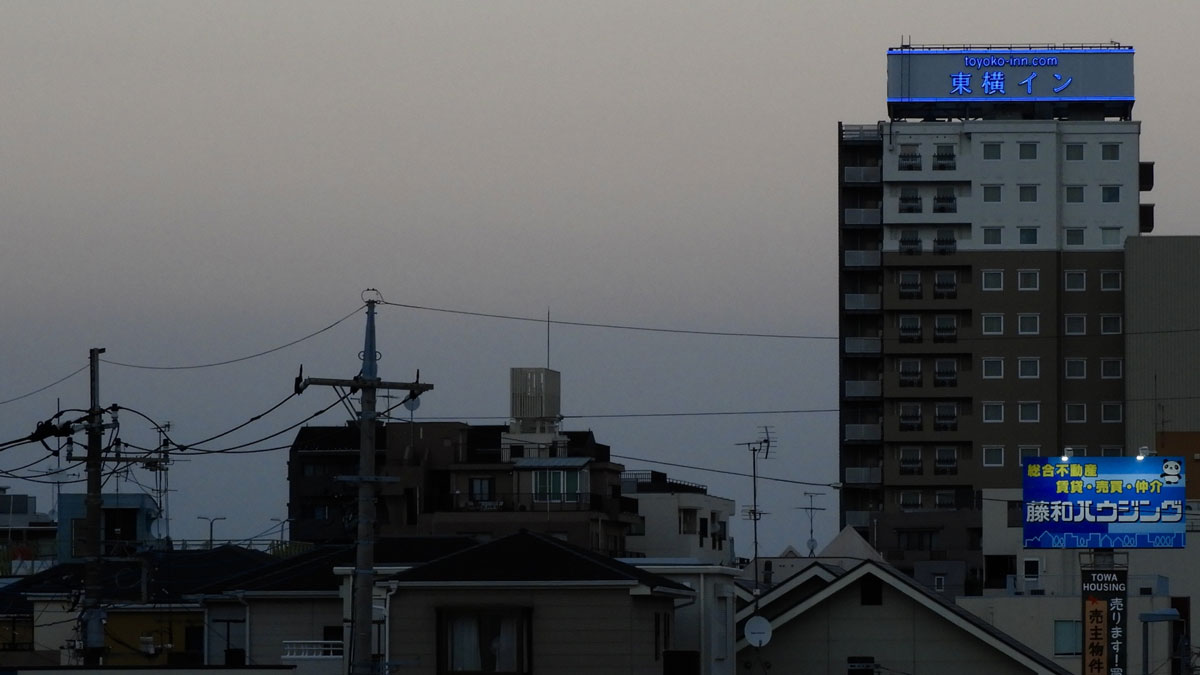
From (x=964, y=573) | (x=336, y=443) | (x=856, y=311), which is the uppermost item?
(x=856, y=311)

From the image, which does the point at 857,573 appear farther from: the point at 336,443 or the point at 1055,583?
the point at 336,443

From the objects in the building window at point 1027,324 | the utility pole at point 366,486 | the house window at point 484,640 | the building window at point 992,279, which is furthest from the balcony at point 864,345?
the utility pole at point 366,486

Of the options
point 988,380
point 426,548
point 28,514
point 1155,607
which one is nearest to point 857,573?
point 426,548

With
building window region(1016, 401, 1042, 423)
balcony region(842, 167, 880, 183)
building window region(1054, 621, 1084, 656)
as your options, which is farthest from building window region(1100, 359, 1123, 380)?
building window region(1054, 621, 1084, 656)

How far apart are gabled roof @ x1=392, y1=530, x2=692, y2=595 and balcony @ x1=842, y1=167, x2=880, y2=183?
286ft

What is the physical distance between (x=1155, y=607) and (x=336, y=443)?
6264cm

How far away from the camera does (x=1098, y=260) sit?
125 m

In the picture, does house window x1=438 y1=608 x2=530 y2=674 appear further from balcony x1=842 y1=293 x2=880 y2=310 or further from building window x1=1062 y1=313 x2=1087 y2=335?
building window x1=1062 y1=313 x2=1087 y2=335

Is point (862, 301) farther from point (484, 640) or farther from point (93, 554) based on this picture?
point (93, 554)

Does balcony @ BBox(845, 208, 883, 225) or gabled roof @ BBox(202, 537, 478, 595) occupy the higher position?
balcony @ BBox(845, 208, 883, 225)

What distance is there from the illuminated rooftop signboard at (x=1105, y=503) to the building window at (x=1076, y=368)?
54073mm

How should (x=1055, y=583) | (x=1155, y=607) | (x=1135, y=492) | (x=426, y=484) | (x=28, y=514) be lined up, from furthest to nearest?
(x=28, y=514) → (x=426, y=484) → (x=1055, y=583) → (x=1155, y=607) → (x=1135, y=492)

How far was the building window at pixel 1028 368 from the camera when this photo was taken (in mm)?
125250

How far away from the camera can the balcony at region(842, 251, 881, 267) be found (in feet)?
420
